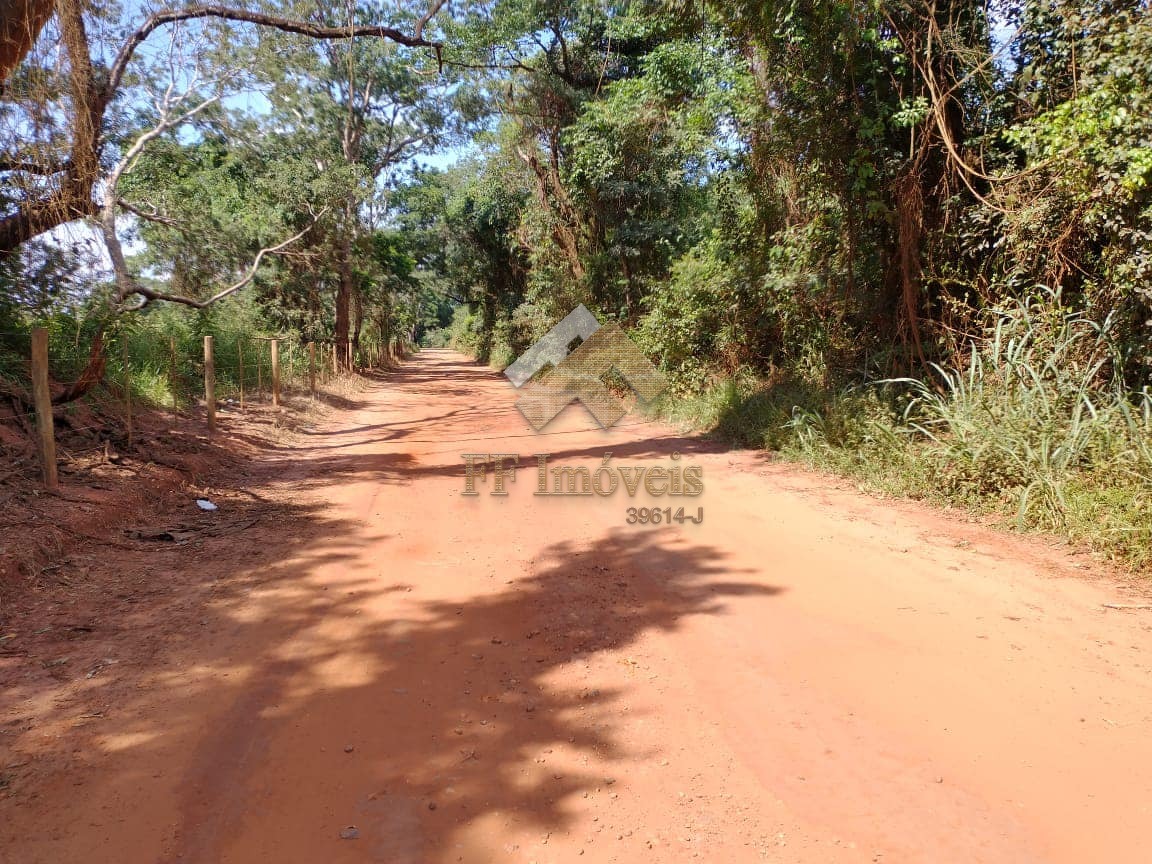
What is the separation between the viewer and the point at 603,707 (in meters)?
3.18

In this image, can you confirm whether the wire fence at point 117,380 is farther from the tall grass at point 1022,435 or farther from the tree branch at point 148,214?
the tall grass at point 1022,435

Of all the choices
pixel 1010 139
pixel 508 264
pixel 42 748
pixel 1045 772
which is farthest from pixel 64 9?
pixel 508 264

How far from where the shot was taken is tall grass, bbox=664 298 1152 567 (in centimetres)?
520

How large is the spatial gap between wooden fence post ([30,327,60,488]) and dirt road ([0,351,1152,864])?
1409 millimetres

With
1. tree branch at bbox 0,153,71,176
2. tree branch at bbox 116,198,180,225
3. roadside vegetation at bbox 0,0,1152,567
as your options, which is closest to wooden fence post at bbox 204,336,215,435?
roadside vegetation at bbox 0,0,1152,567

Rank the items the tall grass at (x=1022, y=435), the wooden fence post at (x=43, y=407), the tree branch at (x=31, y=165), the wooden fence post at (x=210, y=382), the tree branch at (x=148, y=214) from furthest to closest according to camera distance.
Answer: the tree branch at (x=148, y=214), the wooden fence post at (x=210, y=382), the tree branch at (x=31, y=165), the wooden fence post at (x=43, y=407), the tall grass at (x=1022, y=435)

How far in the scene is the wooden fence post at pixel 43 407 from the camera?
5.59 metres

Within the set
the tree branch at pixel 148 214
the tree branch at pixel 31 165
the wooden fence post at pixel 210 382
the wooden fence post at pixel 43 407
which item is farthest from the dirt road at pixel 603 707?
the tree branch at pixel 148 214

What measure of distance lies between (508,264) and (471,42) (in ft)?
40.6

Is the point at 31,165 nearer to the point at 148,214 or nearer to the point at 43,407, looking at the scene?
the point at 43,407

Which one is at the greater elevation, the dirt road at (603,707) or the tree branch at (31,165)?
the tree branch at (31,165)

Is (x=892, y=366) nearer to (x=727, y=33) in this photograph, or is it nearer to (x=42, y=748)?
(x=727, y=33)

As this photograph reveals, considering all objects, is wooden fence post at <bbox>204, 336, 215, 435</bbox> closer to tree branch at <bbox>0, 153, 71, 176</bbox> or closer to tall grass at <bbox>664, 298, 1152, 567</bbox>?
tree branch at <bbox>0, 153, 71, 176</bbox>

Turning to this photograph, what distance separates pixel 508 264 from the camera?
28.4 metres
